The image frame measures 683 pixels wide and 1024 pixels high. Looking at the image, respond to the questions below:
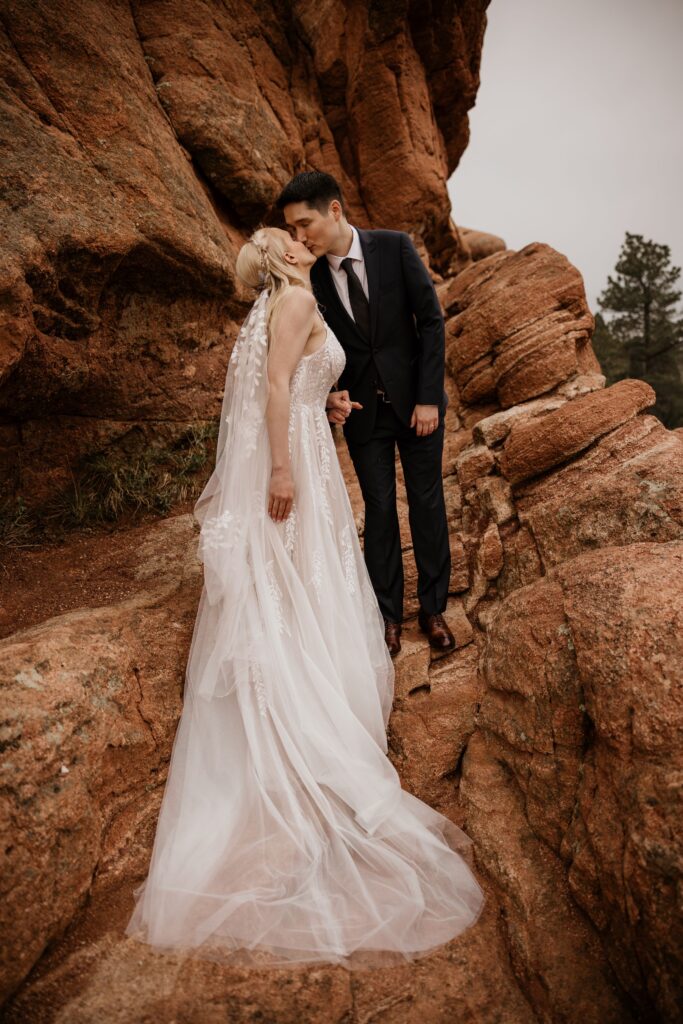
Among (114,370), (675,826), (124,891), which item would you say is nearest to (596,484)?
(675,826)

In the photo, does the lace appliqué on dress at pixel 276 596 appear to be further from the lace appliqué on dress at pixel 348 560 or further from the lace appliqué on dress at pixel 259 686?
the lace appliqué on dress at pixel 348 560

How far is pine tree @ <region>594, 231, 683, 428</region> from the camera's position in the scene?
24422 millimetres

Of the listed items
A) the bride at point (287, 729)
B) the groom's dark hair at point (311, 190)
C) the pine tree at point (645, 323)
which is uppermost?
the pine tree at point (645, 323)

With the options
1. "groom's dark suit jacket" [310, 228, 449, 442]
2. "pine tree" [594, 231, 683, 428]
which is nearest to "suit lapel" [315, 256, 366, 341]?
"groom's dark suit jacket" [310, 228, 449, 442]

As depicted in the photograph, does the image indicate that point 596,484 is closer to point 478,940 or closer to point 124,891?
point 478,940

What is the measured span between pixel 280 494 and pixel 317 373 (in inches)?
29.6

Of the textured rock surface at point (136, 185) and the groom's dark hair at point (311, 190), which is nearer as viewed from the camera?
the groom's dark hair at point (311, 190)

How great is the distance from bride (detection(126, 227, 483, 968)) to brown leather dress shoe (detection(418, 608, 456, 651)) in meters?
0.54

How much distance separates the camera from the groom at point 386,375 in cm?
363

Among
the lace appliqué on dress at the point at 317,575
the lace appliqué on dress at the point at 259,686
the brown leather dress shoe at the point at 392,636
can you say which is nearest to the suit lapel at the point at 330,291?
the lace appliqué on dress at the point at 317,575

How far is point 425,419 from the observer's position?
12.3ft

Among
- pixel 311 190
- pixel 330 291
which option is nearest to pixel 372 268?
pixel 330 291

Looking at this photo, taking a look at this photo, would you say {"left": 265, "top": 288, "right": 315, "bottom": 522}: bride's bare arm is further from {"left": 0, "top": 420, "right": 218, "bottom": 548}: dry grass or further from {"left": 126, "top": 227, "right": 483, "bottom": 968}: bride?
{"left": 0, "top": 420, "right": 218, "bottom": 548}: dry grass

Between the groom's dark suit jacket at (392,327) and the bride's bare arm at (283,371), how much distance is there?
613 millimetres
